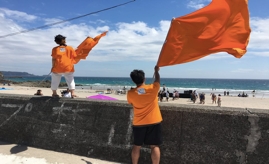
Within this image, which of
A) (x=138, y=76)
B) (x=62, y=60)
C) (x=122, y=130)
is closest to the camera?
(x=138, y=76)

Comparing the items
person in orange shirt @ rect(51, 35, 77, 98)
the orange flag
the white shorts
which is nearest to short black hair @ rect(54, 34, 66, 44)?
person in orange shirt @ rect(51, 35, 77, 98)

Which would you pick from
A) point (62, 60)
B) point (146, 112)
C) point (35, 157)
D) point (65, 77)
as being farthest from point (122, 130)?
point (62, 60)

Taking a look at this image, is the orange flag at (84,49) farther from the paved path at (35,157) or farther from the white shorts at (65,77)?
the paved path at (35,157)

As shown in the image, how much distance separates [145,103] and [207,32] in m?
1.61

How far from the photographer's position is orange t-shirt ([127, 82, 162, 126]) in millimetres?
3508

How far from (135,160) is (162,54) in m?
1.70

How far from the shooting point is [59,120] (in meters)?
4.85

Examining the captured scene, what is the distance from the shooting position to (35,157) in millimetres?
4457

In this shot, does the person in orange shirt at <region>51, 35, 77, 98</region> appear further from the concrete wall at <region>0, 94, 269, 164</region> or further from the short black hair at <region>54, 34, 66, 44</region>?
the concrete wall at <region>0, 94, 269, 164</region>

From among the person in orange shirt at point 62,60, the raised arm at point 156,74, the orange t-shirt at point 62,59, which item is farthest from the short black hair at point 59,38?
the raised arm at point 156,74

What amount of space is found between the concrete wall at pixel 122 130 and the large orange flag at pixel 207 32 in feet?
2.81

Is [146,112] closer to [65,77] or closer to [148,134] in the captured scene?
[148,134]

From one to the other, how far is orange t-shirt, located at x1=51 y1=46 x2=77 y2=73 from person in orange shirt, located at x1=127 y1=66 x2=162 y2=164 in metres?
2.01

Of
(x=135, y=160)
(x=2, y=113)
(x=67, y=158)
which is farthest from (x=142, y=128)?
(x=2, y=113)
